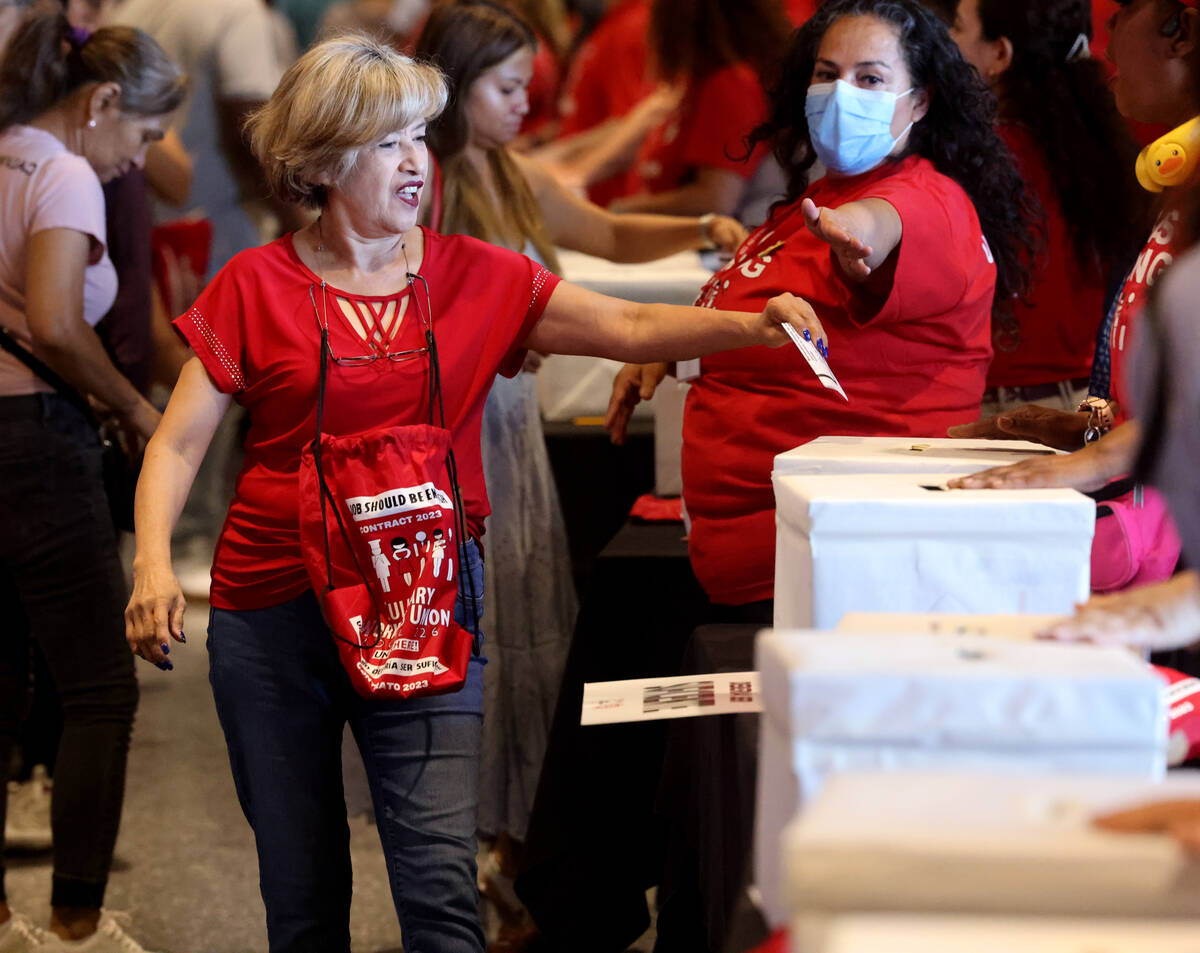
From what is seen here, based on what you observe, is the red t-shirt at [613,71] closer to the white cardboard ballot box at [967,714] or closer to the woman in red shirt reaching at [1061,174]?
the woman in red shirt reaching at [1061,174]

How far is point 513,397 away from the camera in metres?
2.91

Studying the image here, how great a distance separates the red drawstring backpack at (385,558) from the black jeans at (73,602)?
999 mm

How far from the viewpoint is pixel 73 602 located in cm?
264

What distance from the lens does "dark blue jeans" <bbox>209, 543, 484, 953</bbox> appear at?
186 cm

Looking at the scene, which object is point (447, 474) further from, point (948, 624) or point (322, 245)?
point (948, 624)

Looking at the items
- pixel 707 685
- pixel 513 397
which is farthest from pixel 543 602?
pixel 707 685

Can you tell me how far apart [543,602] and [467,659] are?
44.2 inches

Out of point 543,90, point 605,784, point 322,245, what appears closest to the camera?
point 322,245

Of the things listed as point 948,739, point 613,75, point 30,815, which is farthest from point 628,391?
point 613,75

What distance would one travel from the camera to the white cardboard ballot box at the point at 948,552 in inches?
57.9

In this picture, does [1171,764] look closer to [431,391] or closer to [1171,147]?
[1171,147]

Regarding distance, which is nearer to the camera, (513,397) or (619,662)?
(619,662)

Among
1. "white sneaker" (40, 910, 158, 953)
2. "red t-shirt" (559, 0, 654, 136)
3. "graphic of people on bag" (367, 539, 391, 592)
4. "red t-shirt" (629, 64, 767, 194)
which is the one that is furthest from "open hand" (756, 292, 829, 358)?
"red t-shirt" (559, 0, 654, 136)

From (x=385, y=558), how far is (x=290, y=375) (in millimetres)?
281
